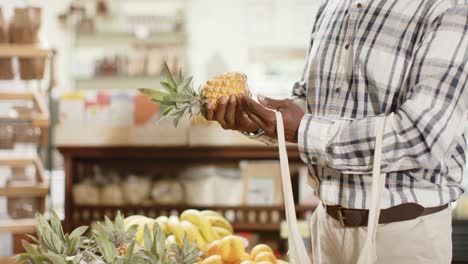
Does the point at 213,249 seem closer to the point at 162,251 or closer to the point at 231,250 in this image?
the point at 231,250

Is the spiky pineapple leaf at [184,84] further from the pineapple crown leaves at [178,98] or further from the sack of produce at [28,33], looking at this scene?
the sack of produce at [28,33]

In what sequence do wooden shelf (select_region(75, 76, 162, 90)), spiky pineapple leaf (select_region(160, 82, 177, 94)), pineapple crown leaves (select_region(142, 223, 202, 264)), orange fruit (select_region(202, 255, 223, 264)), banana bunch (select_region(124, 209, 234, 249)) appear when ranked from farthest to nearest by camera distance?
wooden shelf (select_region(75, 76, 162, 90)) < banana bunch (select_region(124, 209, 234, 249)) < orange fruit (select_region(202, 255, 223, 264)) < spiky pineapple leaf (select_region(160, 82, 177, 94)) < pineapple crown leaves (select_region(142, 223, 202, 264))

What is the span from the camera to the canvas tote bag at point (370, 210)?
1538 mm

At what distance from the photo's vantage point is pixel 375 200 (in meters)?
1.55

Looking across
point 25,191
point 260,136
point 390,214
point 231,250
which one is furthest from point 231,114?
point 25,191

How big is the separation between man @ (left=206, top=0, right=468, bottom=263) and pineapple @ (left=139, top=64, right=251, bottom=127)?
0.04 meters

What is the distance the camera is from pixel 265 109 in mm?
1622

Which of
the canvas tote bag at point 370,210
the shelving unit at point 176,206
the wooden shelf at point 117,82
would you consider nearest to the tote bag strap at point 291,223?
the canvas tote bag at point 370,210

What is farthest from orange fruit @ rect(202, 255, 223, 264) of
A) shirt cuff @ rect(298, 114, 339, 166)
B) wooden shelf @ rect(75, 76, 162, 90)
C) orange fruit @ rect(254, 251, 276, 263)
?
wooden shelf @ rect(75, 76, 162, 90)

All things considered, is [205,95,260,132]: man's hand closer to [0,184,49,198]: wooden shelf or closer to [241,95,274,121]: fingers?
[241,95,274,121]: fingers

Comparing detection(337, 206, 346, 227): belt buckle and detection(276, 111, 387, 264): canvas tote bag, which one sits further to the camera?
detection(337, 206, 346, 227): belt buckle

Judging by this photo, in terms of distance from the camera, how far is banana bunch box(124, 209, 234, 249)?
7.50 ft

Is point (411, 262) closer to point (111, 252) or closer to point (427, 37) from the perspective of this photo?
point (427, 37)

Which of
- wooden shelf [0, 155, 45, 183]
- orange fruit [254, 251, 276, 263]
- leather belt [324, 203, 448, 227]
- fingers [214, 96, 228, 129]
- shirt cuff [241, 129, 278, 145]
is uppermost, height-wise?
fingers [214, 96, 228, 129]
